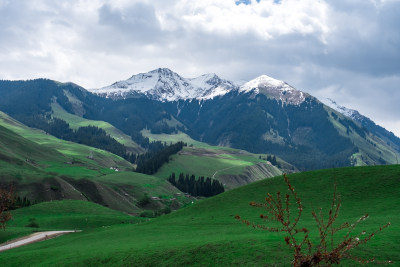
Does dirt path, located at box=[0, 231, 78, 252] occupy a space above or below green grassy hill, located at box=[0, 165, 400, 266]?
below

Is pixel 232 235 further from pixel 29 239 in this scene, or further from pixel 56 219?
pixel 56 219

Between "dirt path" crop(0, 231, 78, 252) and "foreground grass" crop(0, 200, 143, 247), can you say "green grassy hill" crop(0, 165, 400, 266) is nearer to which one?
"dirt path" crop(0, 231, 78, 252)

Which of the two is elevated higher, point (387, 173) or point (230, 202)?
point (387, 173)

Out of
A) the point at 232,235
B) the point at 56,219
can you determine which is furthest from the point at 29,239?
the point at 232,235

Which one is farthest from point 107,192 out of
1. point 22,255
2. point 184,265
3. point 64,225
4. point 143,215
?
point 184,265

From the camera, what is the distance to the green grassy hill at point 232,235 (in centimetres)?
3172

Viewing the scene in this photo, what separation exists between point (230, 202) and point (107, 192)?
122 metres

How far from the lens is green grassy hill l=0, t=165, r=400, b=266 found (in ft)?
104

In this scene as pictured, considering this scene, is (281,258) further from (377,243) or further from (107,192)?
(107,192)

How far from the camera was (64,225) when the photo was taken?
92062 millimetres

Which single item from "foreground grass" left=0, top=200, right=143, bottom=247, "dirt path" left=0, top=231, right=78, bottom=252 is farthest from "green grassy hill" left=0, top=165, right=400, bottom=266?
"foreground grass" left=0, top=200, right=143, bottom=247

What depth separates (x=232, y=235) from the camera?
140ft

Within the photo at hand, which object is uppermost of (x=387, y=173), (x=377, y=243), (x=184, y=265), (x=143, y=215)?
(x=387, y=173)

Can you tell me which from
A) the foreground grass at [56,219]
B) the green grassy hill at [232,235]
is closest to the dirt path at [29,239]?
the foreground grass at [56,219]
